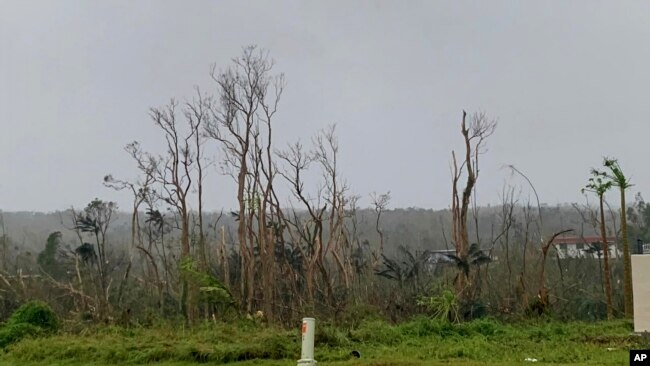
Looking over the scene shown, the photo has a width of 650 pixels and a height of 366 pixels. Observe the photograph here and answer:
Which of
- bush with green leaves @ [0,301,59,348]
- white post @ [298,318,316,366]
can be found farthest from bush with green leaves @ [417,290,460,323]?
bush with green leaves @ [0,301,59,348]

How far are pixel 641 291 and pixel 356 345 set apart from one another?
18.4 ft

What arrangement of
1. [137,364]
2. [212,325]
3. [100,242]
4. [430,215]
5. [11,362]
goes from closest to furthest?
[137,364]
[11,362]
[212,325]
[100,242]
[430,215]

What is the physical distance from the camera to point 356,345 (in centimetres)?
1213

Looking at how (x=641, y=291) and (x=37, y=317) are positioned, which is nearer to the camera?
(x=641, y=291)

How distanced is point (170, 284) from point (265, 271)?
6.39 m

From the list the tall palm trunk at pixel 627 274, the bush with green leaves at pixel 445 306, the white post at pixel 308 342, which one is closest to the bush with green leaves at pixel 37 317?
the bush with green leaves at pixel 445 306

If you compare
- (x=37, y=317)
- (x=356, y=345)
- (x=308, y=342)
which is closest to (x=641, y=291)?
(x=356, y=345)

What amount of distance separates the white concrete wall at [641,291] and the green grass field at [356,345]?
1.01ft

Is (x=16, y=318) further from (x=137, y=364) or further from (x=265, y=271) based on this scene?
(x=265, y=271)

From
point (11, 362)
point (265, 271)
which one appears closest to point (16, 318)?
point (11, 362)

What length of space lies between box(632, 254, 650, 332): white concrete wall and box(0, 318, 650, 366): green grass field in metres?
0.31

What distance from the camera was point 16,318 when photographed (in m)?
15.6

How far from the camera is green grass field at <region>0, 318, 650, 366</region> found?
10195 mm

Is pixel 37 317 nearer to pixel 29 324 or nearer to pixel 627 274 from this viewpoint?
pixel 29 324
